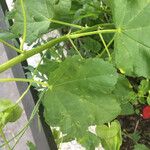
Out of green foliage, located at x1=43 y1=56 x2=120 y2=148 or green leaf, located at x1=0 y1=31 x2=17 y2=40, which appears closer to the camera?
green foliage, located at x1=43 y1=56 x2=120 y2=148

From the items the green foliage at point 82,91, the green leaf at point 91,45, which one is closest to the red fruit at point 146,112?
the green leaf at point 91,45

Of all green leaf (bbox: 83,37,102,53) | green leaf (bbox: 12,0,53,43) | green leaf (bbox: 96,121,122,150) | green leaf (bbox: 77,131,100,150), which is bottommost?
green leaf (bbox: 77,131,100,150)

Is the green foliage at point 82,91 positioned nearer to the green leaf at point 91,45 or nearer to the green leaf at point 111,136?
the green leaf at point 111,136

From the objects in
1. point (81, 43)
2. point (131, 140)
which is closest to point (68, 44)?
point (81, 43)

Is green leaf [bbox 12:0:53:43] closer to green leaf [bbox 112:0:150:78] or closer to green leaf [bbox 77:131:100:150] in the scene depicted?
green leaf [bbox 112:0:150:78]

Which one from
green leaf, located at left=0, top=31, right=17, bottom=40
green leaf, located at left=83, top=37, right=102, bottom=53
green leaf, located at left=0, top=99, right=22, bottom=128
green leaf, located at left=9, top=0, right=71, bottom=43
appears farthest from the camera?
green leaf, located at left=83, top=37, right=102, bottom=53

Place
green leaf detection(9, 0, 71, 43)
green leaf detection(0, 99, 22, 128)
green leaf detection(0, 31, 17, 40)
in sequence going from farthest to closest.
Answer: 1. green leaf detection(0, 31, 17, 40)
2. green leaf detection(9, 0, 71, 43)
3. green leaf detection(0, 99, 22, 128)

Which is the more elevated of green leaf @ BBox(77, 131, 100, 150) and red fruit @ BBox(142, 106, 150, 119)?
green leaf @ BBox(77, 131, 100, 150)

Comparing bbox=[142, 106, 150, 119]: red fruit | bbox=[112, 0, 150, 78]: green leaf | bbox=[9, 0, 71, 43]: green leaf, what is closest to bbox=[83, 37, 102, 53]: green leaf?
bbox=[142, 106, 150, 119]: red fruit

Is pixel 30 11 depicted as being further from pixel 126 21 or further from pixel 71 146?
pixel 71 146
